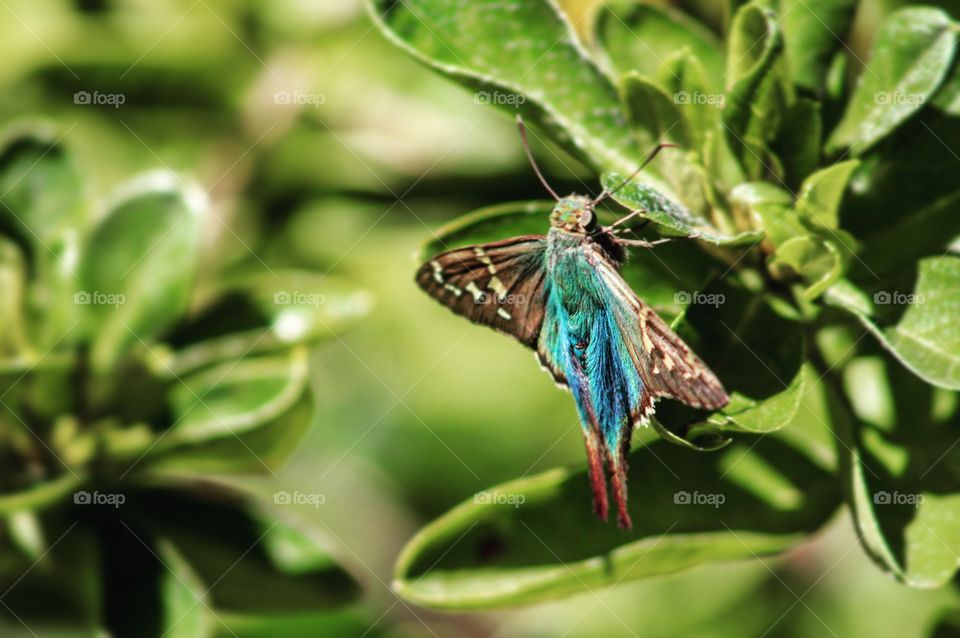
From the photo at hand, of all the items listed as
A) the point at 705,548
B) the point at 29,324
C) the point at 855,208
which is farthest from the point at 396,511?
the point at 855,208

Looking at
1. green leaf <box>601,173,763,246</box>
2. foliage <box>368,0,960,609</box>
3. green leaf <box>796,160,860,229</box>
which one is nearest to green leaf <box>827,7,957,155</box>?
foliage <box>368,0,960,609</box>

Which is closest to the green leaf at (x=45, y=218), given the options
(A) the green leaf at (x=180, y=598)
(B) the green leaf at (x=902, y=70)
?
(A) the green leaf at (x=180, y=598)

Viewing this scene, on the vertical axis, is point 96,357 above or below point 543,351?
above

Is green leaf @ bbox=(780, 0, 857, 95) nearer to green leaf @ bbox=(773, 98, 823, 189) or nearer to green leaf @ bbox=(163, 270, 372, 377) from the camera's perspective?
green leaf @ bbox=(773, 98, 823, 189)

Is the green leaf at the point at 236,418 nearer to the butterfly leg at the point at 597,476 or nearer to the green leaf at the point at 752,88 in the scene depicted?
the butterfly leg at the point at 597,476

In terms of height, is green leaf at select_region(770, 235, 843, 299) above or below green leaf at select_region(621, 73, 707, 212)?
below

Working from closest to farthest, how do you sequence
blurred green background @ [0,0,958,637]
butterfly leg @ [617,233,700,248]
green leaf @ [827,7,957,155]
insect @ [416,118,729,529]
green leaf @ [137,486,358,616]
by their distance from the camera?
1. insect @ [416,118,729,529]
2. green leaf @ [827,7,957,155]
3. butterfly leg @ [617,233,700,248]
4. green leaf @ [137,486,358,616]
5. blurred green background @ [0,0,958,637]

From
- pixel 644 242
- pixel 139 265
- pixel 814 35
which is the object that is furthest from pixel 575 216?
pixel 139 265

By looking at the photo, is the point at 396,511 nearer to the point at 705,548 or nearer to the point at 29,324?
the point at 29,324

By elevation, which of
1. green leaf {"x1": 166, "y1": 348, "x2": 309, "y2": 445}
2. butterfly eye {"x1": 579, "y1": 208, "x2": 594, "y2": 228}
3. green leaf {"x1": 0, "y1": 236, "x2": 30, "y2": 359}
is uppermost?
green leaf {"x1": 0, "y1": 236, "x2": 30, "y2": 359}
